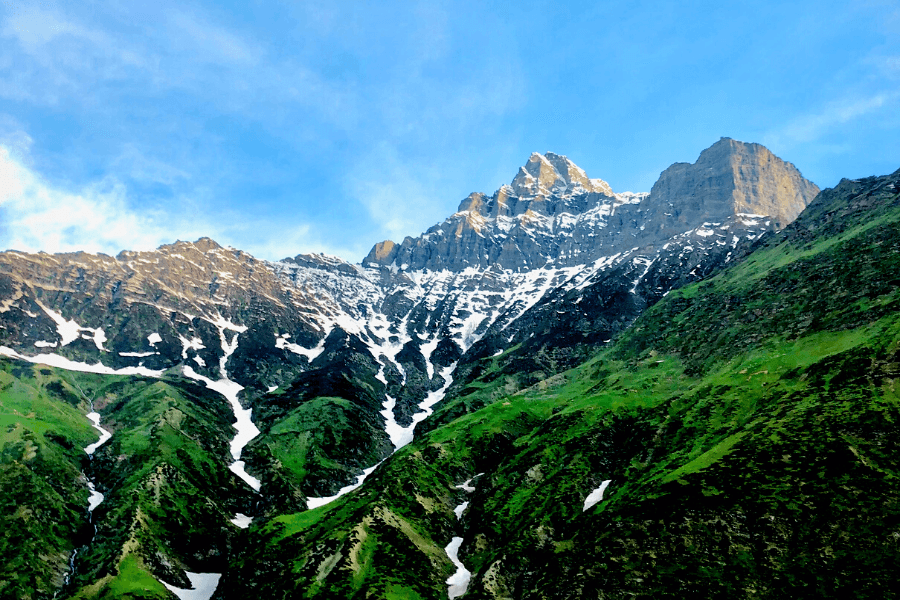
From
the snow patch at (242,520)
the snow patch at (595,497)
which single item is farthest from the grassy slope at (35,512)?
the snow patch at (595,497)

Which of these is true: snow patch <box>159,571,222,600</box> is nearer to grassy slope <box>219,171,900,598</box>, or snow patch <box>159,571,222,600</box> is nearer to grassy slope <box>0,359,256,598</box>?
grassy slope <box>0,359,256,598</box>

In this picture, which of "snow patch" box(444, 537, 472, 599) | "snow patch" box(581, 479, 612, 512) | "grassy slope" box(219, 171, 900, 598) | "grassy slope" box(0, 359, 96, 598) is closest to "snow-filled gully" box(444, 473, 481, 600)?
"snow patch" box(444, 537, 472, 599)

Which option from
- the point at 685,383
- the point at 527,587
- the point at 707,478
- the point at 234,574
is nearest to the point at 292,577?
the point at 234,574

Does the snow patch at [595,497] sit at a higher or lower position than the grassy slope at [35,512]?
lower

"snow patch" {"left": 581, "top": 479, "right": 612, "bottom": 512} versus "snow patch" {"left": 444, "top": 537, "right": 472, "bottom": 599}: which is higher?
"snow patch" {"left": 581, "top": 479, "right": 612, "bottom": 512}

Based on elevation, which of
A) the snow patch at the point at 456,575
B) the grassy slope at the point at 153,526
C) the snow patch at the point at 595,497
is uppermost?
the grassy slope at the point at 153,526

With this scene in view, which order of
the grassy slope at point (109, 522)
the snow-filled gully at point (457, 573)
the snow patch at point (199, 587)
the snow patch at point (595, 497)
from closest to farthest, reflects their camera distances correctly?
the snow-filled gully at point (457, 573)
the snow patch at point (595, 497)
the grassy slope at point (109, 522)
the snow patch at point (199, 587)

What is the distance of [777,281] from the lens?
197 meters

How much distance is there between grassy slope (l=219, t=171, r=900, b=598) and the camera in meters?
78.5

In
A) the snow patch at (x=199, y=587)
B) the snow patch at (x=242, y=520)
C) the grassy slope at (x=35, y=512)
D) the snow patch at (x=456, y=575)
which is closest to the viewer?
the snow patch at (x=456, y=575)

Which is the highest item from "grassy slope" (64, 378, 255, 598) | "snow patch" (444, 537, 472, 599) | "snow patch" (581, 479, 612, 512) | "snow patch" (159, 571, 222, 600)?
"grassy slope" (64, 378, 255, 598)

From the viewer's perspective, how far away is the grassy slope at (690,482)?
3091 inches

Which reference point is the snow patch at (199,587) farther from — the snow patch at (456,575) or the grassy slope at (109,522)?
the snow patch at (456,575)

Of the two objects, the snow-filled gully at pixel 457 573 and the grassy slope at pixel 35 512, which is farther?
the grassy slope at pixel 35 512
